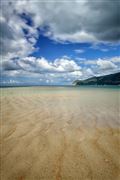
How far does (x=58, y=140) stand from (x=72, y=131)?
3.47 ft

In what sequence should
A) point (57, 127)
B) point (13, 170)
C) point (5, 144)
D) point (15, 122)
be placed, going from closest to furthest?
1. point (13, 170)
2. point (5, 144)
3. point (57, 127)
4. point (15, 122)

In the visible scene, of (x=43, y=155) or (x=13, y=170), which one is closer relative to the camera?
(x=13, y=170)

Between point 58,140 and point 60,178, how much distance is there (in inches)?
80.8

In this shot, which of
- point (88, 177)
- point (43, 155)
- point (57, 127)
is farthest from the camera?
point (57, 127)

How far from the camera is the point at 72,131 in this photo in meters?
6.39

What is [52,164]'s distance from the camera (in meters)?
3.93

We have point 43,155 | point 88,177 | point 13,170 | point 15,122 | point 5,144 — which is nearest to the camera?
point 88,177

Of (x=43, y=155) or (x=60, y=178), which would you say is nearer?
(x=60, y=178)

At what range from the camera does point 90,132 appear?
624 cm

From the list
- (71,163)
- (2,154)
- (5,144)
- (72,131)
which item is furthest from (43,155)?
(72,131)

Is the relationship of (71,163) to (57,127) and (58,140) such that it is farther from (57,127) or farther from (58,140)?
(57,127)

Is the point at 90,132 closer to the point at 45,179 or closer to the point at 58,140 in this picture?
the point at 58,140

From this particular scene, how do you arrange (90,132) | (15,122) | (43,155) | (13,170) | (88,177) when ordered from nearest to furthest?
(88,177) → (13,170) → (43,155) → (90,132) → (15,122)

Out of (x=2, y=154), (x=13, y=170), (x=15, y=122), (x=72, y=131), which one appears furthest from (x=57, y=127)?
(x=13, y=170)
